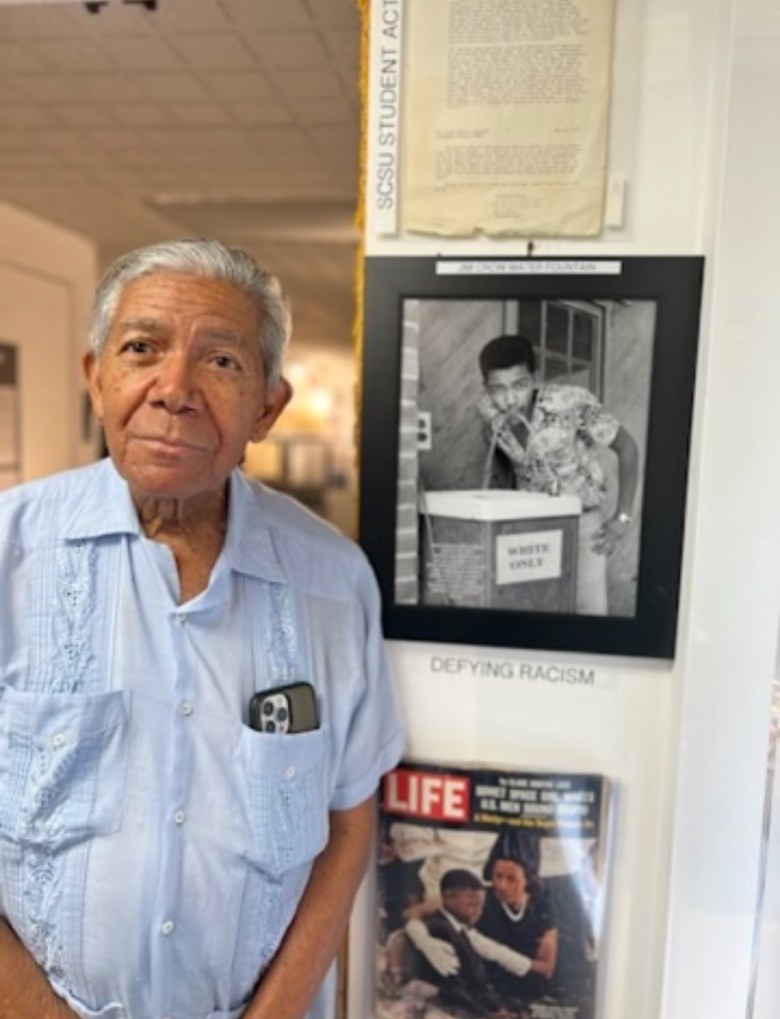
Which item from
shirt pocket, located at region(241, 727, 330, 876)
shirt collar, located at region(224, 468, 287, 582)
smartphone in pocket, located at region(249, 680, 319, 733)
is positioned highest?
shirt collar, located at region(224, 468, 287, 582)

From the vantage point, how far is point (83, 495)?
0.89 meters

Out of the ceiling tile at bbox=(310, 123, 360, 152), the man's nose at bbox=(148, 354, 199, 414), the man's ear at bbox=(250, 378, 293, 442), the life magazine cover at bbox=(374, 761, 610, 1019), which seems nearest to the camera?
the man's nose at bbox=(148, 354, 199, 414)

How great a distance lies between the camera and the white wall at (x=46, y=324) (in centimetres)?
311

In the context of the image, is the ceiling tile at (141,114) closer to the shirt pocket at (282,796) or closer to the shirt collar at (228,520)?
the shirt collar at (228,520)

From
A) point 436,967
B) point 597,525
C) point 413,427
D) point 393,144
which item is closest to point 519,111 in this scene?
point 393,144

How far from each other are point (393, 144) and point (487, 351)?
0.29 meters

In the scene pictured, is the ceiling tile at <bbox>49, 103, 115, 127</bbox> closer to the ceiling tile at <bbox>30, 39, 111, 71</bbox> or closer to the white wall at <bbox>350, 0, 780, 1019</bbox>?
the ceiling tile at <bbox>30, 39, 111, 71</bbox>

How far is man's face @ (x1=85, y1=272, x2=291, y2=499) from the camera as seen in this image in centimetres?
79

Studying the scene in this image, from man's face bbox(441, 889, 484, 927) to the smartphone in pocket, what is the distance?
349 millimetres

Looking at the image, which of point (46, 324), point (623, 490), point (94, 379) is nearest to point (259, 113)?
point (94, 379)

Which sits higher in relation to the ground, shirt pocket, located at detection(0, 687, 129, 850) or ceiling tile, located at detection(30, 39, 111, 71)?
ceiling tile, located at detection(30, 39, 111, 71)

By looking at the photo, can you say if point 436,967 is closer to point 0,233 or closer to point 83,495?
Result: point 83,495

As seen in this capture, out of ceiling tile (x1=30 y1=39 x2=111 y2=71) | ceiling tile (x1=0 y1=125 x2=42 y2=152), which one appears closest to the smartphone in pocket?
ceiling tile (x1=30 y1=39 x2=111 y2=71)

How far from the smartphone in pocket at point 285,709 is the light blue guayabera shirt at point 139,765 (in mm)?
13
